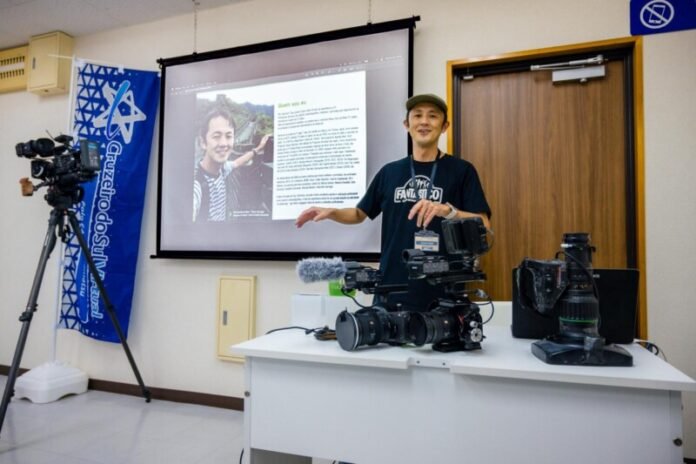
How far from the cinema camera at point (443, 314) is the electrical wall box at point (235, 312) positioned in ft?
5.63

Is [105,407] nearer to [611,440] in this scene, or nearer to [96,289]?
[96,289]

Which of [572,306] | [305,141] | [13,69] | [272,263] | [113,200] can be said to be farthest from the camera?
[13,69]

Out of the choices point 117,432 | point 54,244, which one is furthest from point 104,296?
point 117,432

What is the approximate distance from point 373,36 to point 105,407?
2.97 metres

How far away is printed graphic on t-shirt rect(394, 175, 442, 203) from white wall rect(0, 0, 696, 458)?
2.79ft

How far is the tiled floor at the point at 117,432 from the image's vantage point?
214 centimetres

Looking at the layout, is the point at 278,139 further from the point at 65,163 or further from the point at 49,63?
the point at 49,63

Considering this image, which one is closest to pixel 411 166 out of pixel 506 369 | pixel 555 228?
pixel 555 228

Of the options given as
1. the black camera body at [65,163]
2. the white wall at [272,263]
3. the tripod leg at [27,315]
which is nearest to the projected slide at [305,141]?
the white wall at [272,263]

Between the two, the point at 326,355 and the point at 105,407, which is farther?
the point at 105,407

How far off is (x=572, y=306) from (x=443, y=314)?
1.07ft

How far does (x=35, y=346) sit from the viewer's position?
3500mm

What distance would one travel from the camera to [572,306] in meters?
1.08

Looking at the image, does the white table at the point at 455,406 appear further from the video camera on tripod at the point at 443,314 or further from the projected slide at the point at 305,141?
the projected slide at the point at 305,141
